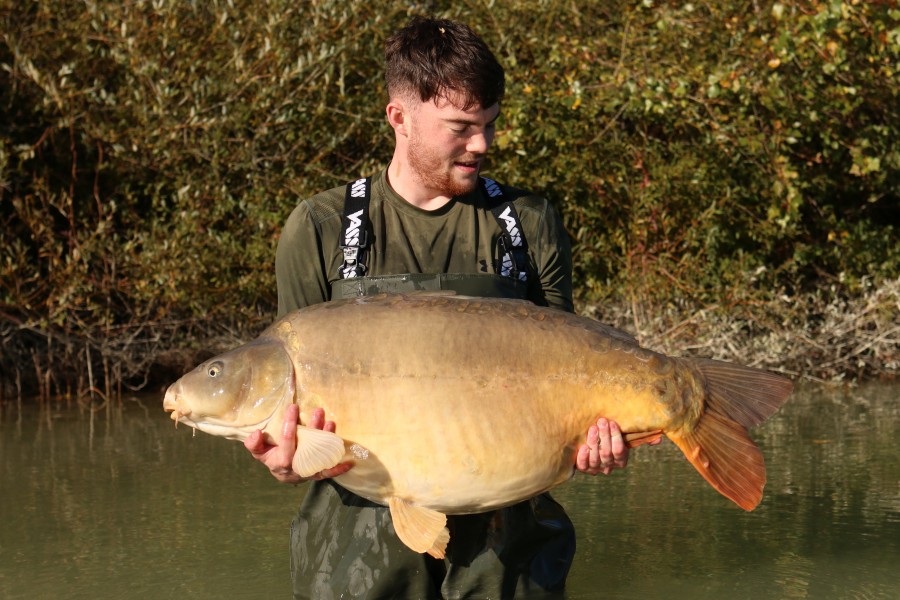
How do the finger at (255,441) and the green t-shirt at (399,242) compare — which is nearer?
the finger at (255,441)

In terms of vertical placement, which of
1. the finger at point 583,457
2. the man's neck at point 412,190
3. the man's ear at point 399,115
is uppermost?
the man's ear at point 399,115

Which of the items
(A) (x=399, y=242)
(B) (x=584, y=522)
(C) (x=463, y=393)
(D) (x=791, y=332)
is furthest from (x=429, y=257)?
(D) (x=791, y=332)

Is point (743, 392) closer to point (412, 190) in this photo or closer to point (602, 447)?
point (602, 447)

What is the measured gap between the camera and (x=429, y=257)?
346 centimetres

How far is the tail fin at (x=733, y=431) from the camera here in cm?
299

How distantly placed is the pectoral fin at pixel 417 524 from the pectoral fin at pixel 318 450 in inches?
9.0

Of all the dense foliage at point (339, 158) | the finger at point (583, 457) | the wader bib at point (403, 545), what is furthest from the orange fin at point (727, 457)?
the dense foliage at point (339, 158)

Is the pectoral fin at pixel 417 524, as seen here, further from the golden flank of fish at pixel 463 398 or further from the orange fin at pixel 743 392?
the orange fin at pixel 743 392

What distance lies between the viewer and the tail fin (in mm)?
2988

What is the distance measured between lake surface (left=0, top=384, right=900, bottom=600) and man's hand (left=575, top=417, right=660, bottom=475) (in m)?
1.12

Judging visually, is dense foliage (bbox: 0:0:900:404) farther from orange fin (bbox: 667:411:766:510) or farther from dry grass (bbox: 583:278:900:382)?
orange fin (bbox: 667:411:766:510)

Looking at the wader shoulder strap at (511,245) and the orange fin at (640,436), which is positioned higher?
the wader shoulder strap at (511,245)

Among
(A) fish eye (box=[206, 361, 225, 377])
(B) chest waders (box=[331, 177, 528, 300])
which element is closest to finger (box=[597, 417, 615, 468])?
(B) chest waders (box=[331, 177, 528, 300])

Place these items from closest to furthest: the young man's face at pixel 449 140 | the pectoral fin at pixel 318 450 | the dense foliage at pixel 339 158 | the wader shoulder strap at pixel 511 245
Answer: the pectoral fin at pixel 318 450
the young man's face at pixel 449 140
the wader shoulder strap at pixel 511 245
the dense foliage at pixel 339 158
